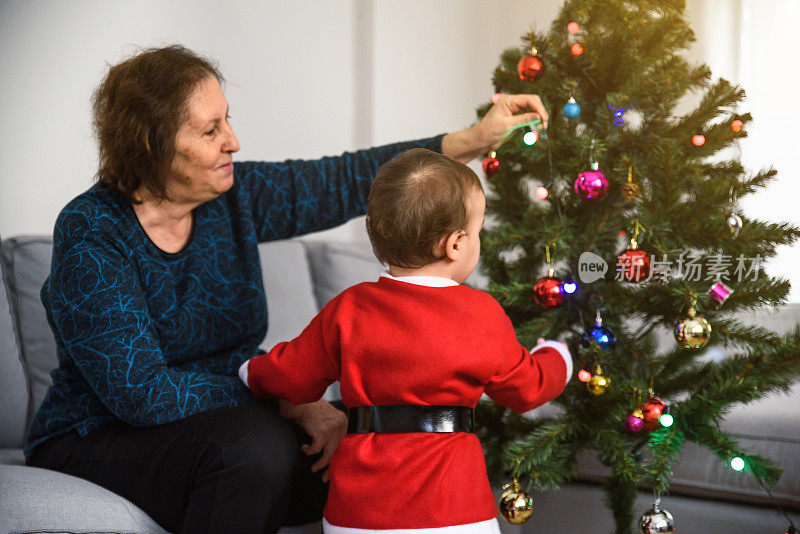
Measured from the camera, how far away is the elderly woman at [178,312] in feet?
3.80

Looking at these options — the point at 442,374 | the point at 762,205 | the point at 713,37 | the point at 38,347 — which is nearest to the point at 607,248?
the point at 442,374

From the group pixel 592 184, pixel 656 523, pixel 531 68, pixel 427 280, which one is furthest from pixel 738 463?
pixel 531 68

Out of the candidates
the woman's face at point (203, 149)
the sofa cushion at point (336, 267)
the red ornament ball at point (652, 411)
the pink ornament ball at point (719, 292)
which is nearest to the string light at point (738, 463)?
the red ornament ball at point (652, 411)

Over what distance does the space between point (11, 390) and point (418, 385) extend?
40.7 inches

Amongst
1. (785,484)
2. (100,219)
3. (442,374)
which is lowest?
(785,484)

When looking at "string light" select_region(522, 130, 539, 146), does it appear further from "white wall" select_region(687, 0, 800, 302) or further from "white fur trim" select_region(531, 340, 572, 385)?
"white wall" select_region(687, 0, 800, 302)

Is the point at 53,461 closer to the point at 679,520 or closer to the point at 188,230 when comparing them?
the point at 188,230

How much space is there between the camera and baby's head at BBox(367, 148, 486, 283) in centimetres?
104

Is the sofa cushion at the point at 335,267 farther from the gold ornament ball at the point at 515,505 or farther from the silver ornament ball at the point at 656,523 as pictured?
the silver ornament ball at the point at 656,523

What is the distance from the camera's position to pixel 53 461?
1.27 metres

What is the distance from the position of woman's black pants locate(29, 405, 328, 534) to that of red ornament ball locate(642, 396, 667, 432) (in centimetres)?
57

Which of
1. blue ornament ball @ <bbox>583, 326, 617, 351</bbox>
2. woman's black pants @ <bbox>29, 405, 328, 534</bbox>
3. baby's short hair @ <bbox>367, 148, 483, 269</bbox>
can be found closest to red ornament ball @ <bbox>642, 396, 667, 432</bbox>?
blue ornament ball @ <bbox>583, 326, 617, 351</bbox>

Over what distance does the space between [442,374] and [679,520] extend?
3.38 feet

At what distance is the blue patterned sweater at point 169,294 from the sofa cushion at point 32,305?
284mm
